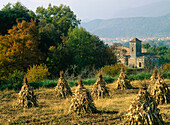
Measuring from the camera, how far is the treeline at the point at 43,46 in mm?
30266

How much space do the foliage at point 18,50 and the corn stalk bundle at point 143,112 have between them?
2328cm

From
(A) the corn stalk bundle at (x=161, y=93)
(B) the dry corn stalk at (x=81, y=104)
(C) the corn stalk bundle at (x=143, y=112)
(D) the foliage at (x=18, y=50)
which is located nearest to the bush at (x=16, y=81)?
(D) the foliage at (x=18, y=50)

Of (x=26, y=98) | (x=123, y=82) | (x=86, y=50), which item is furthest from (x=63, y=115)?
(x=86, y=50)

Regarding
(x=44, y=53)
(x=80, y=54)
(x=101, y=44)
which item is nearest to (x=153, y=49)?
(x=101, y=44)

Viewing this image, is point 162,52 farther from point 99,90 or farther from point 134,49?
point 99,90

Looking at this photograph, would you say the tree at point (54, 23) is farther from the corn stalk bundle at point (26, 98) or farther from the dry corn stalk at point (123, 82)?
the corn stalk bundle at point (26, 98)

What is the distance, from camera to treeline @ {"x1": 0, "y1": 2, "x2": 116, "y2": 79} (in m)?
30.3

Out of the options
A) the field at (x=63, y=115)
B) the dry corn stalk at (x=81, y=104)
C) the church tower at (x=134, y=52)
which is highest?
the church tower at (x=134, y=52)

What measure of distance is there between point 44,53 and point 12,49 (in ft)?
21.4

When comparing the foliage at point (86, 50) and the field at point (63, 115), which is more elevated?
the foliage at point (86, 50)

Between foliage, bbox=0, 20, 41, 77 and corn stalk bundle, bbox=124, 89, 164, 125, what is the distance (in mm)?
23280

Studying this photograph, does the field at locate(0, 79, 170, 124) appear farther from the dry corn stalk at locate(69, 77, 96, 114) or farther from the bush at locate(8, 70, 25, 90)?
the bush at locate(8, 70, 25, 90)

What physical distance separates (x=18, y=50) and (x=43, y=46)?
7296 mm

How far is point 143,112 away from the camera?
7125 mm
